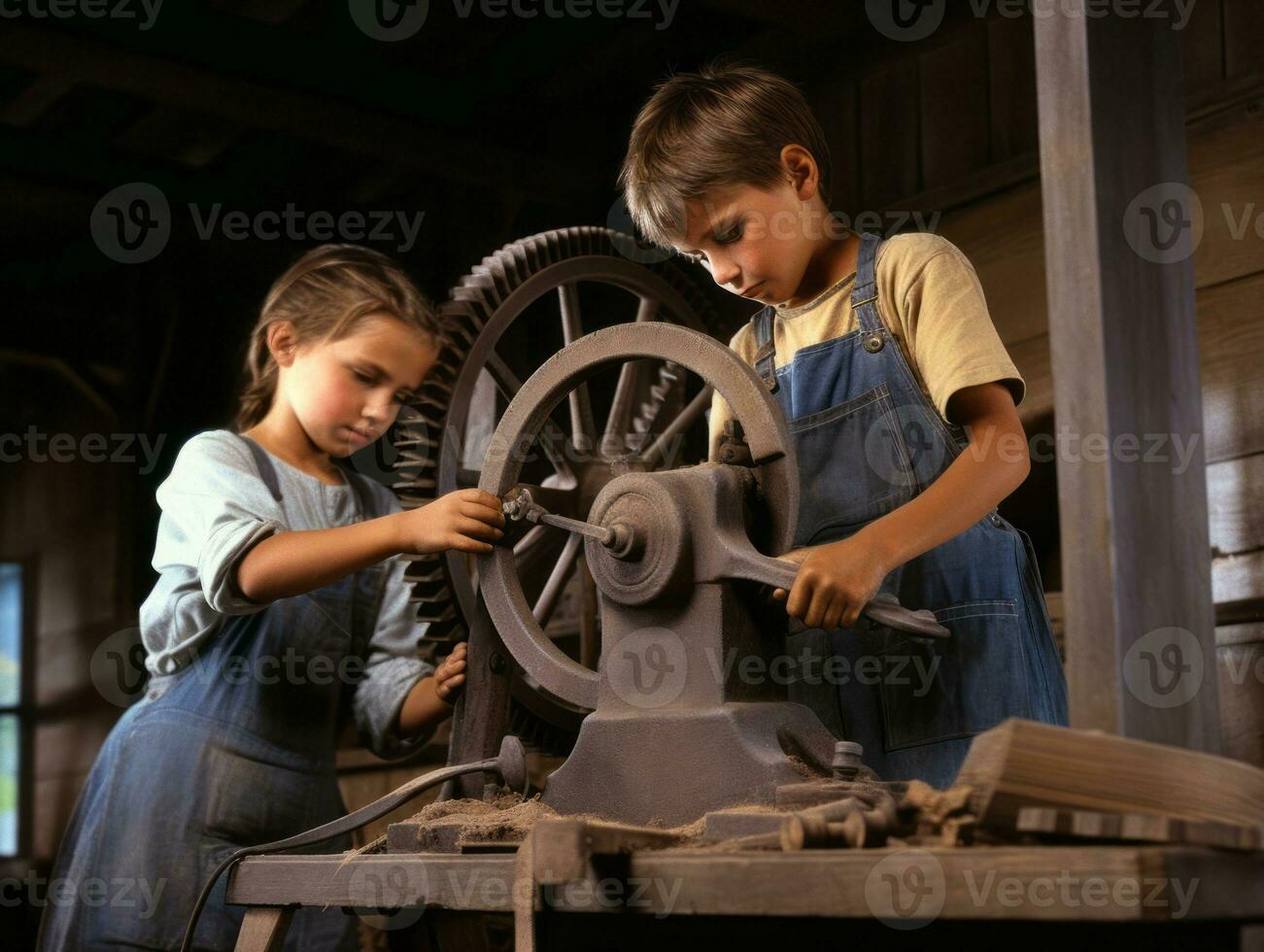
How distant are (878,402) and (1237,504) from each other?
987mm

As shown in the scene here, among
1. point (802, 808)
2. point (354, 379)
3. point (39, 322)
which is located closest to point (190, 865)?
point (354, 379)

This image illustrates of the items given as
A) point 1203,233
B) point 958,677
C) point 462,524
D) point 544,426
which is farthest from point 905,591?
point 1203,233

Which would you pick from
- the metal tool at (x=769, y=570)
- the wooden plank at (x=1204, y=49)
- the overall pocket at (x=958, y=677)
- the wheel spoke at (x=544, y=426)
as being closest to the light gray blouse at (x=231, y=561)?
the wheel spoke at (x=544, y=426)

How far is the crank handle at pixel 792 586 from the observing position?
1.33m

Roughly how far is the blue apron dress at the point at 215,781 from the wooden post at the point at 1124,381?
1.26 metres

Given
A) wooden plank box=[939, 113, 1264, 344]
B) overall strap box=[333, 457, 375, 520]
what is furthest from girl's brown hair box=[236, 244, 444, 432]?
wooden plank box=[939, 113, 1264, 344]

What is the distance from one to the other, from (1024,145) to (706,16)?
0.80 m

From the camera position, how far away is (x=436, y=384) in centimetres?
194

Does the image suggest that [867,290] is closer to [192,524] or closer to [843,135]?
[192,524]

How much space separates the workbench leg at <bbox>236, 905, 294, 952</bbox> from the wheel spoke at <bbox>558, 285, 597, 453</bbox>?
80cm

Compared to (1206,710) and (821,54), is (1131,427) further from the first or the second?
(821,54)

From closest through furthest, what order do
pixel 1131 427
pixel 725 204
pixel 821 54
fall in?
1. pixel 1131 427
2. pixel 725 204
3. pixel 821 54

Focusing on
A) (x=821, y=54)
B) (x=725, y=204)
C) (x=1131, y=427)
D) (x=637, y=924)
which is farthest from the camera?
(x=821, y=54)

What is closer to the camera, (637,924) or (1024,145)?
(637,924)
